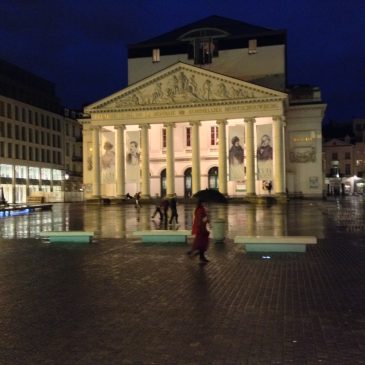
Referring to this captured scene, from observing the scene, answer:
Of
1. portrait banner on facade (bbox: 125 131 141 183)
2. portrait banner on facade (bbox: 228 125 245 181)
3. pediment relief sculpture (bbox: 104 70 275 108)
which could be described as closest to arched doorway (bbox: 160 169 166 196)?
portrait banner on facade (bbox: 125 131 141 183)

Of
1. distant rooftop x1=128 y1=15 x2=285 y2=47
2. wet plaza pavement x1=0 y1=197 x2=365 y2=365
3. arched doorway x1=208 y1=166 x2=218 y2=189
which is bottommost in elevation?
wet plaza pavement x1=0 y1=197 x2=365 y2=365

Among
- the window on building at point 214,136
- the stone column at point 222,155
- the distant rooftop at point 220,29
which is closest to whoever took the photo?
the stone column at point 222,155

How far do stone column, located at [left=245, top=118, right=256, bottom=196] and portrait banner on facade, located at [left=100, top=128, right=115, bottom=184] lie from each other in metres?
16.1

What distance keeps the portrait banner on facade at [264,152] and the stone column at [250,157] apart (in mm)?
661

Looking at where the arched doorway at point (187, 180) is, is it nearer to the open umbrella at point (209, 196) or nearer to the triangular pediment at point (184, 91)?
the triangular pediment at point (184, 91)

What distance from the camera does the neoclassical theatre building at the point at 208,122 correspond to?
2366 inches

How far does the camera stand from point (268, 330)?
289 inches

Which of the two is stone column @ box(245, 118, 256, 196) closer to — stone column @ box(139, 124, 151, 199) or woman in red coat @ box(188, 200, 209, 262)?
stone column @ box(139, 124, 151, 199)

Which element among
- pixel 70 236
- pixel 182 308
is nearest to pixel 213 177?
pixel 70 236

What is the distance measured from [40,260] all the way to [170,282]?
16.4 feet

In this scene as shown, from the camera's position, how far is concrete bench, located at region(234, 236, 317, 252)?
15.4 metres

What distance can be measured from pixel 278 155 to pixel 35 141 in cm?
3969

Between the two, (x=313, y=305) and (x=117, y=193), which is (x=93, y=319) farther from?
(x=117, y=193)

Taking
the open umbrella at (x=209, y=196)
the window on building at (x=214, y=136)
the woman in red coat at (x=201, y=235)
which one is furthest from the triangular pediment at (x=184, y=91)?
the woman in red coat at (x=201, y=235)
